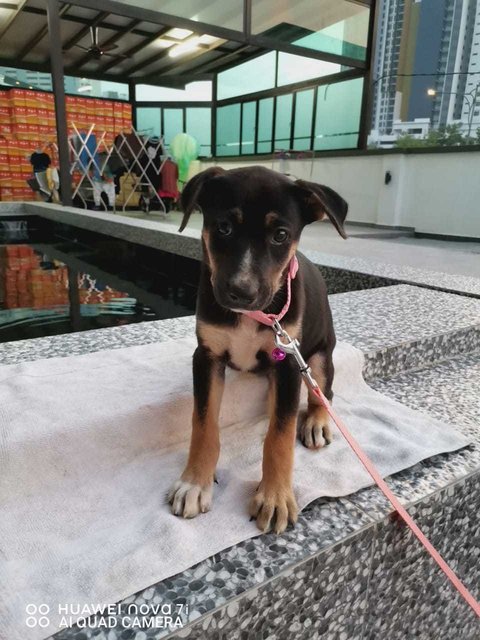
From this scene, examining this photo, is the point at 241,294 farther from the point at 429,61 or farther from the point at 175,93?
the point at 175,93

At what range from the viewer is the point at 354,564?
1.08m

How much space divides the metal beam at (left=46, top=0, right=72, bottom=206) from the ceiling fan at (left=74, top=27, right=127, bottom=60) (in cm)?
302

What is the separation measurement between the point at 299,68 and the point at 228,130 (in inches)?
128

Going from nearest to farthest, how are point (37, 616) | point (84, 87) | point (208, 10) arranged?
point (37, 616), point (208, 10), point (84, 87)

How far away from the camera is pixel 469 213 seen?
25.8ft

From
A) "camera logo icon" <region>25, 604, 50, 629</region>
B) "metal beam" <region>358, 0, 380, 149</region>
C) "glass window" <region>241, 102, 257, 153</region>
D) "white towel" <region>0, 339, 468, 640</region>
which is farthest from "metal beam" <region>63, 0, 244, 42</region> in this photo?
"camera logo icon" <region>25, 604, 50, 629</region>

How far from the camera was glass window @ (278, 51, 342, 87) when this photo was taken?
1125 centimetres

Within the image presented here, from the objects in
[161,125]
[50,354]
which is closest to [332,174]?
[161,125]

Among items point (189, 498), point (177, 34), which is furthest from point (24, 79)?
point (189, 498)

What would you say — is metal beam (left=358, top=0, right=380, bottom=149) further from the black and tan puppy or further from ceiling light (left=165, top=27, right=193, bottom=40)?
the black and tan puppy

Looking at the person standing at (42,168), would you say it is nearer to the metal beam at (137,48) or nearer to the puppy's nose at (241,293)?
the metal beam at (137,48)

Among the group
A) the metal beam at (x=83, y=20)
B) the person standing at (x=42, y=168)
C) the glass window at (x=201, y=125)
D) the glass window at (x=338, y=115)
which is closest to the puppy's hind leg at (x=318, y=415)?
the glass window at (x=338, y=115)

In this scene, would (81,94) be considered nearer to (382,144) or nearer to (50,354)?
(382,144)

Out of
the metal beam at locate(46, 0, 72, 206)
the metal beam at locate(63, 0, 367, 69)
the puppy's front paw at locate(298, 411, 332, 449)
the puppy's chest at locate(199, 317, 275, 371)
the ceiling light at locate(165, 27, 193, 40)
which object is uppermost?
the ceiling light at locate(165, 27, 193, 40)
